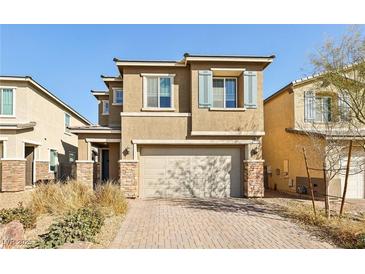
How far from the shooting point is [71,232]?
606cm

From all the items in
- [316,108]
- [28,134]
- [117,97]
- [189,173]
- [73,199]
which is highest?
[117,97]

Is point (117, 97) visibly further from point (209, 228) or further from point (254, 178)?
point (209, 228)

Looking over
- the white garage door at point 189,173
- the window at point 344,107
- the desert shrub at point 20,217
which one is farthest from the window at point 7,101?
the window at point 344,107

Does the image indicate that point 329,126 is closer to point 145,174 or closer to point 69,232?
point 145,174

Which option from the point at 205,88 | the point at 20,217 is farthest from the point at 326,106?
the point at 20,217

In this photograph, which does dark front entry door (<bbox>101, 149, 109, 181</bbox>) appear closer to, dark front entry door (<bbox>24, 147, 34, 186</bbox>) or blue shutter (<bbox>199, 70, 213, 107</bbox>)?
dark front entry door (<bbox>24, 147, 34, 186</bbox>)

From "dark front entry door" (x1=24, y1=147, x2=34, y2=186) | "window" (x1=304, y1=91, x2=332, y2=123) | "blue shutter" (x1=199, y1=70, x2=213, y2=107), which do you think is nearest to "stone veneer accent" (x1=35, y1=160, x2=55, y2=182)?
"dark front entry door" (x1=24, y1=147, x2=34, y2=186)

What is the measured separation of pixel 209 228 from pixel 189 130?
Answer: 6.38m

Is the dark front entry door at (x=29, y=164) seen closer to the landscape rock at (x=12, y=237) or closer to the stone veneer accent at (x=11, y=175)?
the stone veneer accent at (x=11, y=175)

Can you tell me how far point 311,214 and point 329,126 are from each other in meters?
3.94

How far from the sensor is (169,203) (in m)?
11.7

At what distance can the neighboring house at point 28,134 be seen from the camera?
1514 centimetres

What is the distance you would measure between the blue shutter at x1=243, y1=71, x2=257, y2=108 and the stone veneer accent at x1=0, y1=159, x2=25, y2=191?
44.8ft
